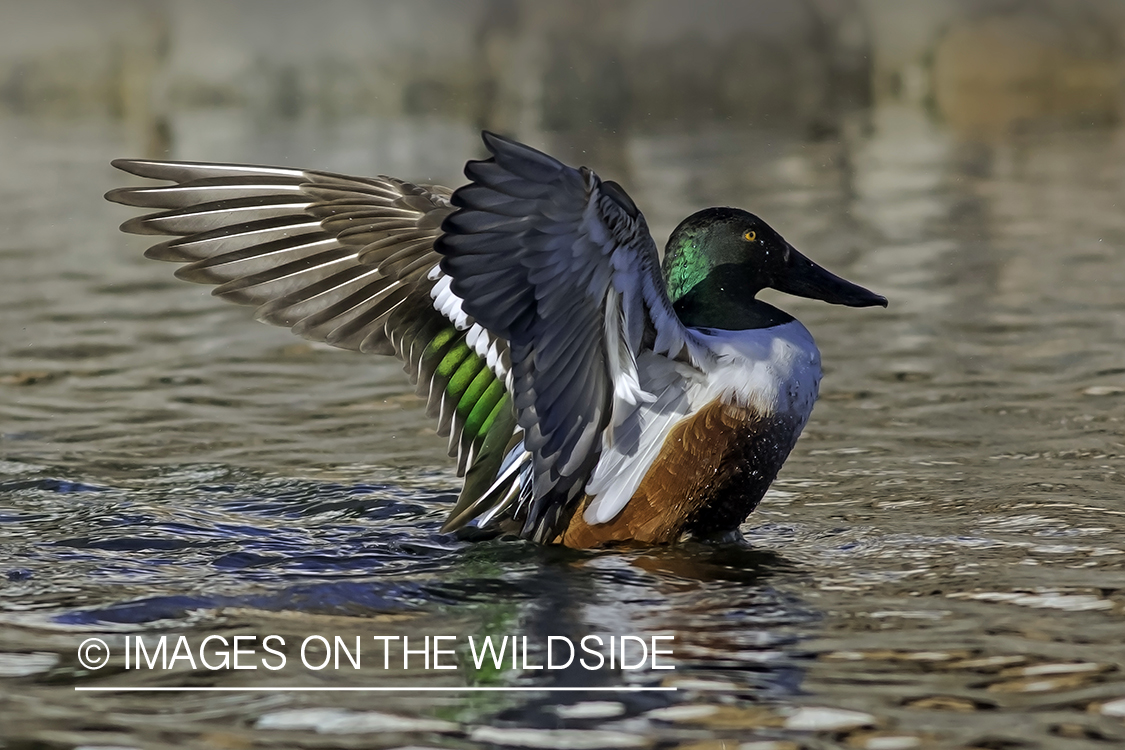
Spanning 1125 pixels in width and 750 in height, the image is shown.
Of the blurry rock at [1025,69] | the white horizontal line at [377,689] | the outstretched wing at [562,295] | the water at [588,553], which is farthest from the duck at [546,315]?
the blurry rock at [1025,69]

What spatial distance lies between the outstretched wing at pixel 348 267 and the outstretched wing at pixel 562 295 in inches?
20.8

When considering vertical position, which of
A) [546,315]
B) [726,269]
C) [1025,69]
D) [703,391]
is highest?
[1025,69]

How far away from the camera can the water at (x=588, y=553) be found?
11.1 feet

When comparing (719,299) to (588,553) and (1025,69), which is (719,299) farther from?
(1025,69)

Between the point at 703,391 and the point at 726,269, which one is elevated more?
the point at 726,269

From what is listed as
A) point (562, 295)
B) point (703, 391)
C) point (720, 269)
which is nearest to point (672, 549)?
point (703, 391)

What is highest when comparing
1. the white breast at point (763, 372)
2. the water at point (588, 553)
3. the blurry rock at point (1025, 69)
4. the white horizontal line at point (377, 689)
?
the blurry rock at point (1025, 69)

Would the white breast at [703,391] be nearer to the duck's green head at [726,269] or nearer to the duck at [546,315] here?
the duck at [546,315]

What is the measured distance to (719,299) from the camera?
513 cm

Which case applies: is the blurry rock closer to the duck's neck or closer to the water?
the water

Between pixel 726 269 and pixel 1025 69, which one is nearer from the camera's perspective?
pixel 726 269

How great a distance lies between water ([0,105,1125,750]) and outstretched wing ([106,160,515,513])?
48 centimetres

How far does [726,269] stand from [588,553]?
109cm

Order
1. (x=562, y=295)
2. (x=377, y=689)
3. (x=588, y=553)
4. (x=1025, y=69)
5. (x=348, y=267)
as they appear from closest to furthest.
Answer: (x=377, y=689)
(x=562, y=295)
(x=588, y=553)
(x=348, y=267)
(x=1025, y=69)
